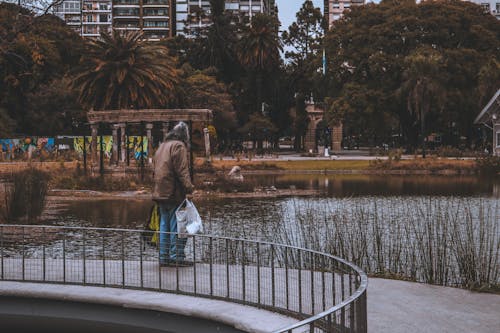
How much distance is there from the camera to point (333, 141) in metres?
86.4

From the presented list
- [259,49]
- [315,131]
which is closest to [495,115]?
[259,49]

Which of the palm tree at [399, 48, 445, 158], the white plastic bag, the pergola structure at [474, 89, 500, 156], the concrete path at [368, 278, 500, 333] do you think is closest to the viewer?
the concrete path at [368, 278, 500, 333]

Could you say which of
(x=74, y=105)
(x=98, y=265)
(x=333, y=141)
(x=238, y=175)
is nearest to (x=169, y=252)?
(x=98, y=265)

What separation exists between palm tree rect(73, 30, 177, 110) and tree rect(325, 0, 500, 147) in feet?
61.0

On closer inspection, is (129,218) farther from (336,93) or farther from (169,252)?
(336,93)

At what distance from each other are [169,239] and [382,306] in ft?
9.91

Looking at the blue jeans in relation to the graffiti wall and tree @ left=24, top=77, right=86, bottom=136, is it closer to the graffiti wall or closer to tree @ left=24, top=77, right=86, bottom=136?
the graffiti wall

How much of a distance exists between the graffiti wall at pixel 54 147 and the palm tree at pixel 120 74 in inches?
125

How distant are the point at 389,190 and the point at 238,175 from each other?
8570mm

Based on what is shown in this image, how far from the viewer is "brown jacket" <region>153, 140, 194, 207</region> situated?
9.26m

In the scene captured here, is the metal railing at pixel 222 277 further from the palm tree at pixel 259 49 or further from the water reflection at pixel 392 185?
the palm tree at pixel 259 49

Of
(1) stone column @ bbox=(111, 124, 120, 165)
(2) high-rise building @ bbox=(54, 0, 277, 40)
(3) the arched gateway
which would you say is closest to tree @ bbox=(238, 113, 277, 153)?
(3) the arched gateway

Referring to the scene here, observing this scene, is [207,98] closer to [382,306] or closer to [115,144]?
[115,144]

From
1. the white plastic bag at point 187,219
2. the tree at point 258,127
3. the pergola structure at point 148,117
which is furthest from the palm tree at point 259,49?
the white plastic bag at point 187,219
